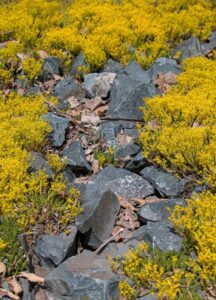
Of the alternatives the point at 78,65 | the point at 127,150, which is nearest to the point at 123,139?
the point at 127,150

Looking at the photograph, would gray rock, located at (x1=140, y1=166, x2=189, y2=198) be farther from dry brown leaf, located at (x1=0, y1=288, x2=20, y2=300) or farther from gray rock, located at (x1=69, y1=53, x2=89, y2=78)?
gray rock, located at (x1=69, y1=53, x2=89, y2=78)

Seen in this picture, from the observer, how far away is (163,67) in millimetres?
9594

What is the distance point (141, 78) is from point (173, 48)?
2.34 metres

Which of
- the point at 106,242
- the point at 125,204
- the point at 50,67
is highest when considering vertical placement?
the point at 50,67

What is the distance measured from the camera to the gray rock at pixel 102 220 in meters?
6.18

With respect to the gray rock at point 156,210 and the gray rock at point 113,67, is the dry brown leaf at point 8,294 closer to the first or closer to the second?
the gray rock at point 156,210

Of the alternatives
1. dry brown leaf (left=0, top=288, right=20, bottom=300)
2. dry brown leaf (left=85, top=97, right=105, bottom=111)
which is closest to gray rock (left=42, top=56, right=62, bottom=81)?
dry brown leaf (left=85, top=97, right=105, bottom=111)

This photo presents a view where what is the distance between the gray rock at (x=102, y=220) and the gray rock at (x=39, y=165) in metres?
0.99

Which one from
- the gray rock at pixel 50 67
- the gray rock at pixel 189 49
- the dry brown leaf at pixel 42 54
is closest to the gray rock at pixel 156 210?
the gray rock at pixel 50 67

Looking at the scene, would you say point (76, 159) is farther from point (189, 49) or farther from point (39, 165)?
point (189, 49)

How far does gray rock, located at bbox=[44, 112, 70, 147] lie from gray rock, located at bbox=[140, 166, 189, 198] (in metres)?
1.62

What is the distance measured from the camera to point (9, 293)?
17.2 feet

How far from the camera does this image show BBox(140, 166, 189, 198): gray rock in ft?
22.0

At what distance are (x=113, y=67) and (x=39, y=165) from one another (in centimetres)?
381
